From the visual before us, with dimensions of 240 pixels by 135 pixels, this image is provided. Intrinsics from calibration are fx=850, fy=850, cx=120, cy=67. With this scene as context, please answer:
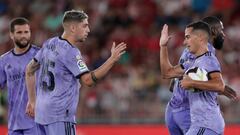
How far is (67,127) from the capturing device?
10094 millimetres

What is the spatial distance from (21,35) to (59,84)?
1.82m

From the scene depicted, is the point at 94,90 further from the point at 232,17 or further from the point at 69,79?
the point at 69,79

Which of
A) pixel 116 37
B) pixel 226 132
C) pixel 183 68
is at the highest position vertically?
pixel 116 37

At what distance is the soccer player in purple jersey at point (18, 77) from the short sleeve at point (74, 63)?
64.2 inches

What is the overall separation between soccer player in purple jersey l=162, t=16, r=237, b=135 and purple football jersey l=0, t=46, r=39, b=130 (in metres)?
1.96

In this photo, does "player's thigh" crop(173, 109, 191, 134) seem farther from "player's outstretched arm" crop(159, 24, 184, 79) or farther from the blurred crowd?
the blurred crowd

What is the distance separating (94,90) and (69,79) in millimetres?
6688

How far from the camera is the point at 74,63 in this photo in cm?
993

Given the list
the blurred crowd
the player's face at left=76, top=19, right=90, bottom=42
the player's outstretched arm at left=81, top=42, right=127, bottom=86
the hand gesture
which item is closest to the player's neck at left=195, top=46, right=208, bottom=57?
the hand gesture

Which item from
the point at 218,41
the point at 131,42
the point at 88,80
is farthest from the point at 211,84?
the point at 131,42

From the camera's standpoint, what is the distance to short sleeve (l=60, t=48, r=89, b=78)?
9891mm

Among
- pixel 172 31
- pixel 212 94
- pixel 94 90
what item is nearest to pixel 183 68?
pixel 212 94

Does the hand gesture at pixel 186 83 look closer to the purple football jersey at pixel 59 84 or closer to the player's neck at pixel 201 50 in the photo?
the player's neck at pixel 201 50

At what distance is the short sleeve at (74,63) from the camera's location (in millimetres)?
9891
